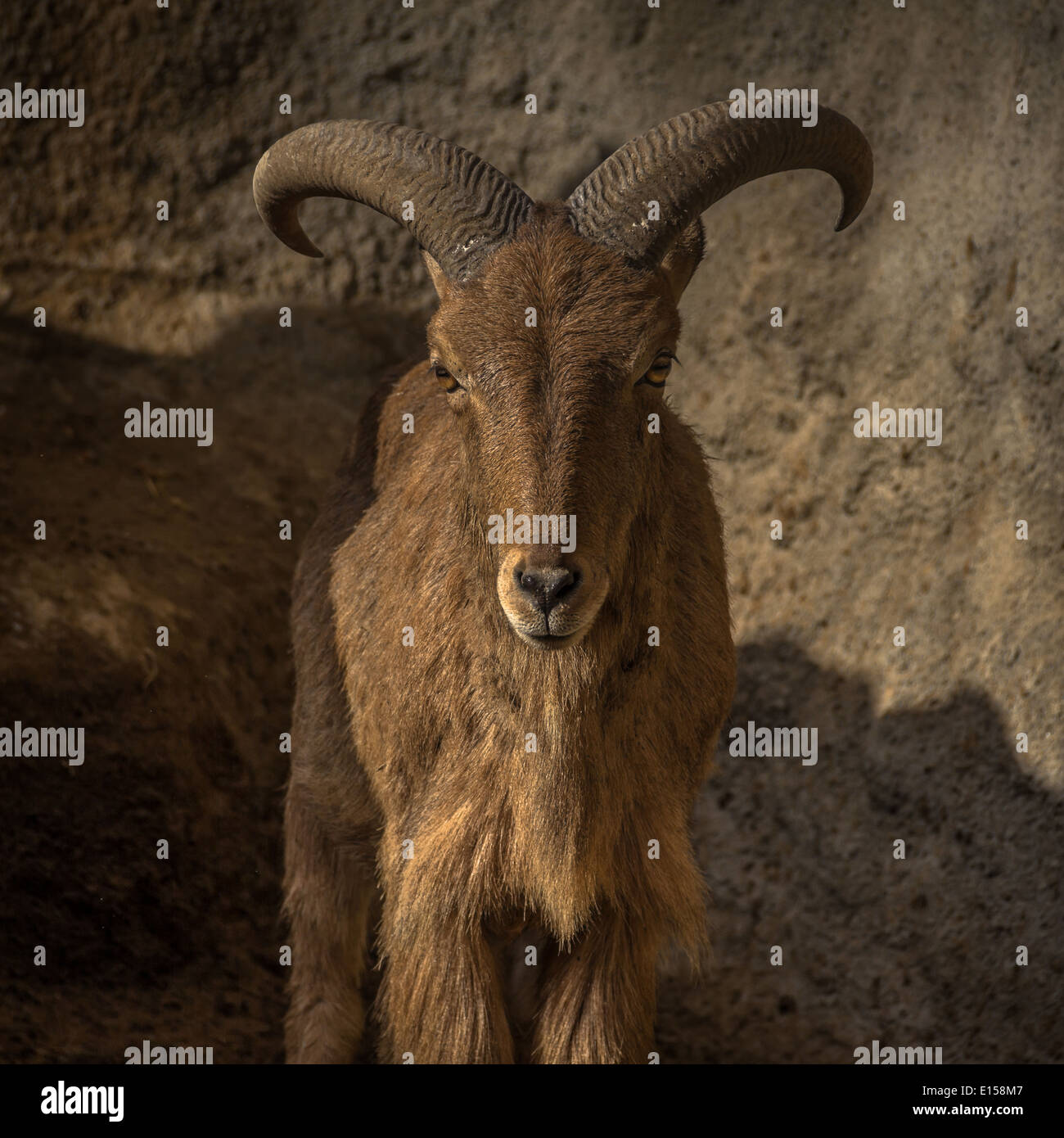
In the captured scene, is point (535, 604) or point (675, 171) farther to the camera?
point (675, 171)

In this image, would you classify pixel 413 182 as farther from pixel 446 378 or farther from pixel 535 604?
pixel 535 604

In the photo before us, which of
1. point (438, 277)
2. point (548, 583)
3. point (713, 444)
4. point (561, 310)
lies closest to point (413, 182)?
point (438, 277)

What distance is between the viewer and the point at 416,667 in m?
5.03

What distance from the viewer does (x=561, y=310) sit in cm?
423

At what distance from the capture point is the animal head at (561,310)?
13.1 ft

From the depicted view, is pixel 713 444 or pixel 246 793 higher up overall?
pixel 713 444

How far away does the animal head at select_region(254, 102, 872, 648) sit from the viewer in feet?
13.1

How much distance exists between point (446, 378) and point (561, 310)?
0.50 m

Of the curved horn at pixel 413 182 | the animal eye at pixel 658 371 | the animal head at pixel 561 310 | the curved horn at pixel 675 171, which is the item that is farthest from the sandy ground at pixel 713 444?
the animal eye at pixel 658 371

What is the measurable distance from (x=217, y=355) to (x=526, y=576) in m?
3.73

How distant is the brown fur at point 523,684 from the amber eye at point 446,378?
0.06m

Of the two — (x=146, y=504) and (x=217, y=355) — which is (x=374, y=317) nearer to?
(x=217, y=355)

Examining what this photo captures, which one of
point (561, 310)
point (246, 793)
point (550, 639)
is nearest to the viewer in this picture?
point (550, 639)

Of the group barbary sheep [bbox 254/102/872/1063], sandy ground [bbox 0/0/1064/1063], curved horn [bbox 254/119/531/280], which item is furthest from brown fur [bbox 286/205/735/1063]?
sandy ground [bbox 0/0/1064/1063]
